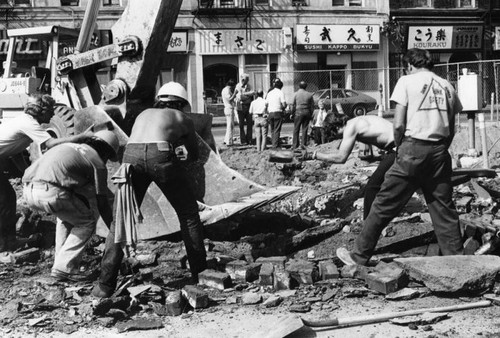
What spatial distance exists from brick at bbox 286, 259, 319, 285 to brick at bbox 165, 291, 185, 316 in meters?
1.06

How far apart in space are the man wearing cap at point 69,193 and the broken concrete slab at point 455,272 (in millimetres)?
2858

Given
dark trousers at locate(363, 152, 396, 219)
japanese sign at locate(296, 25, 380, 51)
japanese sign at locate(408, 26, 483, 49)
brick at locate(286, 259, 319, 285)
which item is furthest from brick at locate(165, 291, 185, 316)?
japanese sign at locate(408, 26, 483, 49)

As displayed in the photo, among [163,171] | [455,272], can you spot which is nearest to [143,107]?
[163,171]

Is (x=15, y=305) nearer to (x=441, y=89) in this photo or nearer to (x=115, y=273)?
(x=115, y=273)

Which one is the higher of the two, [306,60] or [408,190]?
[306,60]

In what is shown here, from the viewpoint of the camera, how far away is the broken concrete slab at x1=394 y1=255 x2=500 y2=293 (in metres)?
5.69

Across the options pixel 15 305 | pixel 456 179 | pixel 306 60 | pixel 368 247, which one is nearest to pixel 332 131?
pixel 456 179

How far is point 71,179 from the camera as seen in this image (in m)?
6.48

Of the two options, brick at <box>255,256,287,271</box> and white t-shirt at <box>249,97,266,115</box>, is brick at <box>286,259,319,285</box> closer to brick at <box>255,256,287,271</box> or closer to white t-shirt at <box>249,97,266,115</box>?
brick at <box>255,256,287,271</box>

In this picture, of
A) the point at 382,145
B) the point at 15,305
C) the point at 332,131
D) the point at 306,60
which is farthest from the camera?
the point at 306,60

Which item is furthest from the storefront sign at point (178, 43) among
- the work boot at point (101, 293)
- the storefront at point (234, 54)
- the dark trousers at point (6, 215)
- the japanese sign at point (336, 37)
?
the work boot at point (101, 293)

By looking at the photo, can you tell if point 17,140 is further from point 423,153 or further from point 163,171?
point 423,153

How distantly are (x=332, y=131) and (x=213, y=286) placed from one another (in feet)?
36.0

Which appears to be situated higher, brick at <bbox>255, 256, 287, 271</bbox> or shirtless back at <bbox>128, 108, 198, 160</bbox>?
shirtless back at <bbox>128, 108, 198, 160</bbox>
